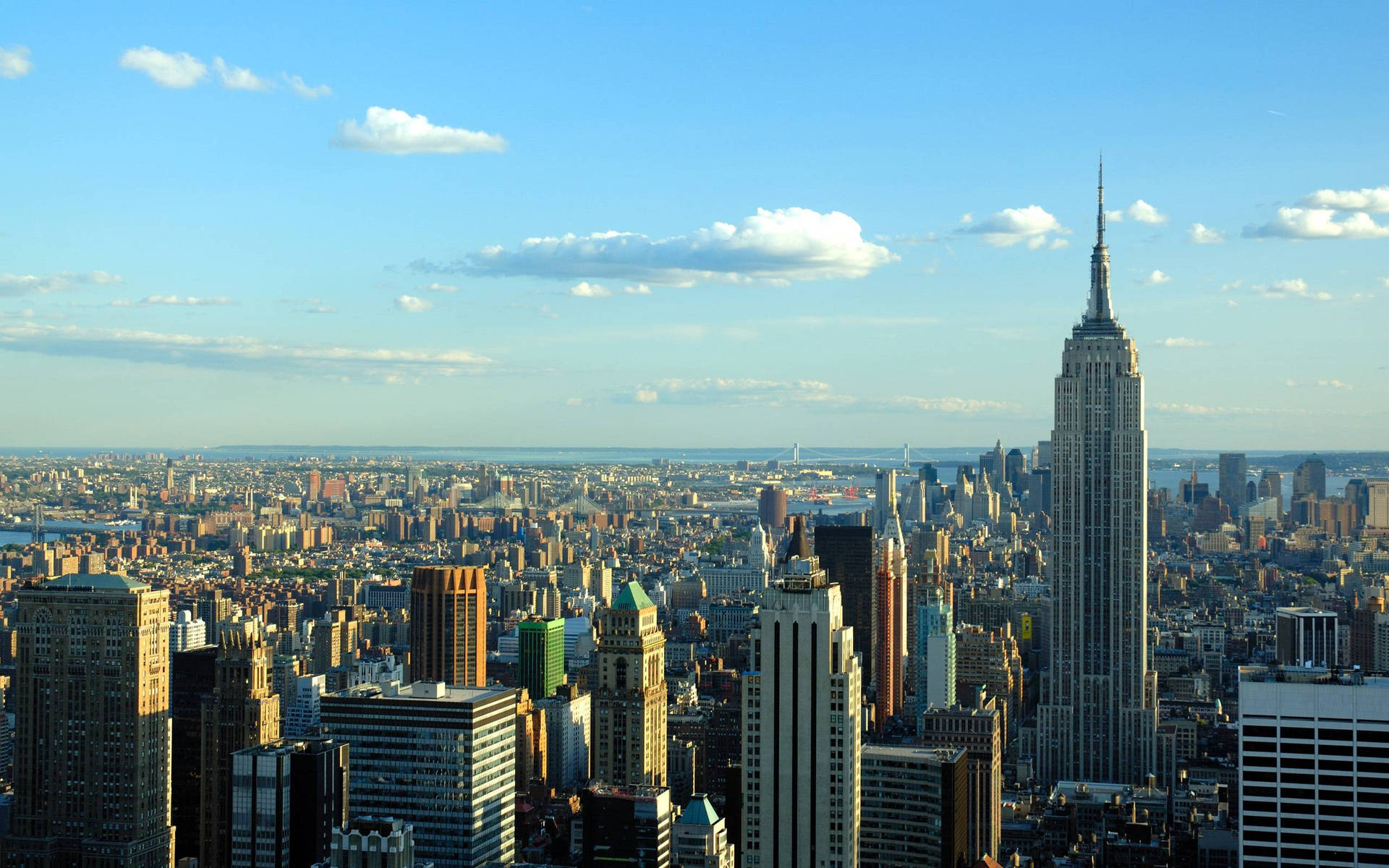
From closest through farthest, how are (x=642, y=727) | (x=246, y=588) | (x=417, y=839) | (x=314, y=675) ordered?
1. (x=417, y=839)
2. (x=642, y=727)
3. (x=314, y=675)
4. (x=246, y=588)

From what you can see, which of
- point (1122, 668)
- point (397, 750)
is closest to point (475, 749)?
point (397, 750)

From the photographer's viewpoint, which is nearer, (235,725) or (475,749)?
(475,749)

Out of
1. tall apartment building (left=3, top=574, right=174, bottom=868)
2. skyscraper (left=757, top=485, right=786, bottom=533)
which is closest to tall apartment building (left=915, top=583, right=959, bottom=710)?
tall apartment building (left=3, top=574, right=174, bottom=868)

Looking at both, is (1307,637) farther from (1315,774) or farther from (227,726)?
(227,726)

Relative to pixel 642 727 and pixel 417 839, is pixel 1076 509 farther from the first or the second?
pixel 417 839

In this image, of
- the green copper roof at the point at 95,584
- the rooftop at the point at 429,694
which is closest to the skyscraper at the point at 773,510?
the rooftop at the point at 429,694

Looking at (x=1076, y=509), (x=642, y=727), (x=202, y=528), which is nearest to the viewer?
(x=642, y=727)

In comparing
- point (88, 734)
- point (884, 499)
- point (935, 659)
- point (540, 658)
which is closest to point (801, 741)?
point (88, 734)

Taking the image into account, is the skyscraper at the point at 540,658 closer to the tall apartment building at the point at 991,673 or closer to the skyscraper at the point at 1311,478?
the tall apartment building at the point at 991,673
